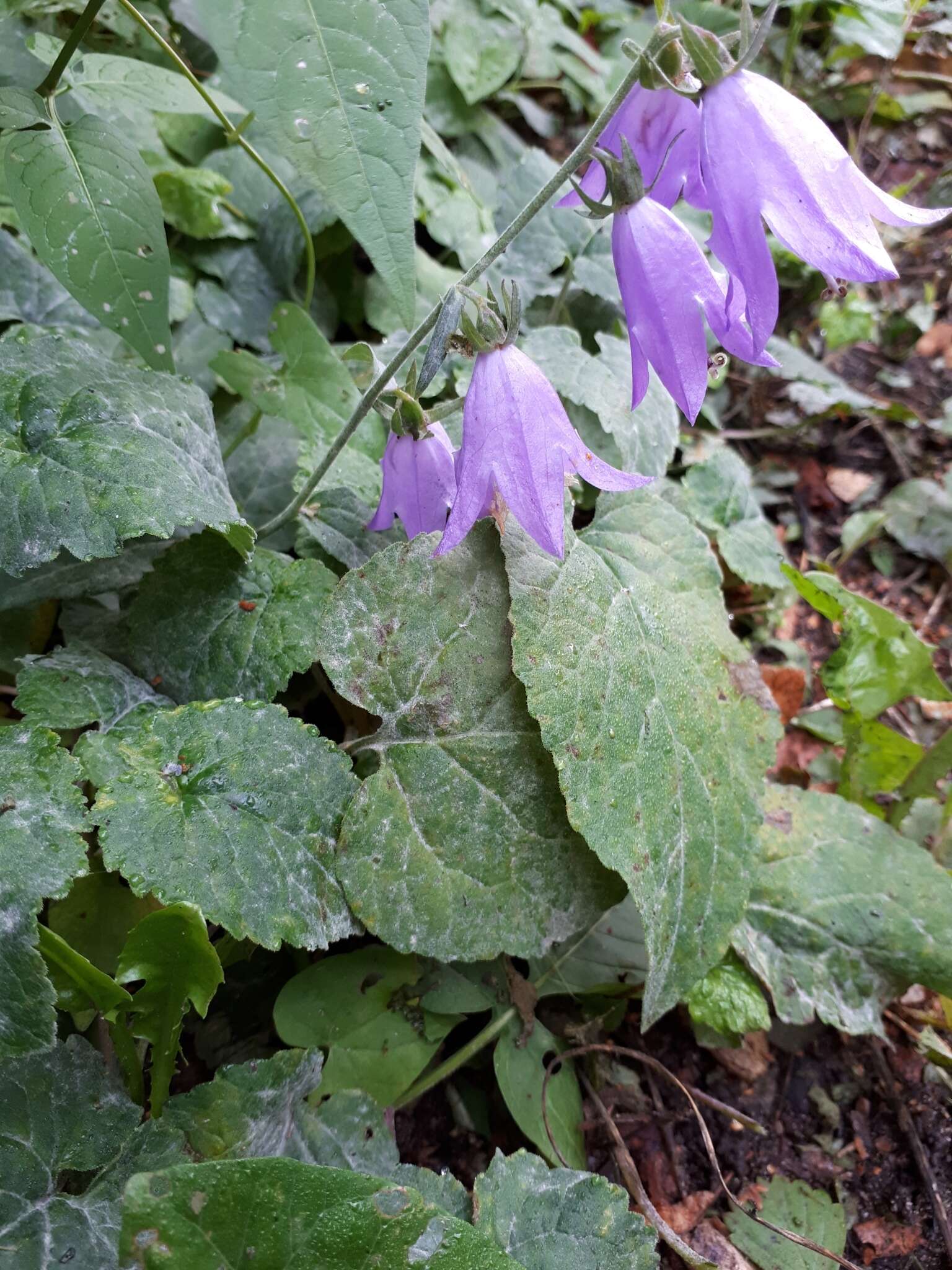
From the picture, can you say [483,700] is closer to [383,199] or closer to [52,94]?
[383,199]

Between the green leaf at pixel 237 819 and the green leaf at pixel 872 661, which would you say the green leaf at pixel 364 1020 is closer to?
the green leaf at pixel 237 819

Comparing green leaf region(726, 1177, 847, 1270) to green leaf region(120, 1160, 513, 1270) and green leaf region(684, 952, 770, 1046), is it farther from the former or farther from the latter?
green leaf region(120, 1160, 513, 1270)

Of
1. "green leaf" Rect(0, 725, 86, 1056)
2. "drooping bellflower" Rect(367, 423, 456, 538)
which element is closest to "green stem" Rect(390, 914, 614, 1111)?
"green leaf" Rect(0, 725, 86, 1056)

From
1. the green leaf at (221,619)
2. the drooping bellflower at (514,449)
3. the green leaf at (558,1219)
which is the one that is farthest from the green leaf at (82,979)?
the drooping bellflower at (514,449)

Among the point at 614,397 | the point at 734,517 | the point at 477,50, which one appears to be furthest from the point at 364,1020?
the point at 477,50

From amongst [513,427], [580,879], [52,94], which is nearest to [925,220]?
[513,427]

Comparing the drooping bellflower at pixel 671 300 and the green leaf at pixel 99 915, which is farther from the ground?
the drooping bellflower at pixel 671 300
